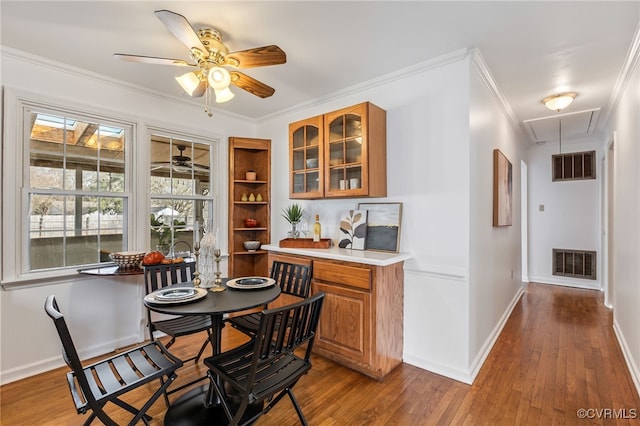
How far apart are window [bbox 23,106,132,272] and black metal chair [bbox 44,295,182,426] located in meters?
1.40

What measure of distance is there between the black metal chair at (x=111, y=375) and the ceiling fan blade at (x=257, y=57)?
172 centimetres

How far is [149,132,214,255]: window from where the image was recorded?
3311 mm

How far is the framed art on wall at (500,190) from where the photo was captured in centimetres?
309

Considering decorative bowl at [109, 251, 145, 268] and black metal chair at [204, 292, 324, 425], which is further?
decorative bowl at [109, 251, 145, 268]

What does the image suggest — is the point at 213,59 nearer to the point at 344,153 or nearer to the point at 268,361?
the point at 344,153

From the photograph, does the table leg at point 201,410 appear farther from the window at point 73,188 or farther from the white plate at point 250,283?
the window at point 73,188

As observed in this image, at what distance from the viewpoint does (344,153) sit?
9.36 feet

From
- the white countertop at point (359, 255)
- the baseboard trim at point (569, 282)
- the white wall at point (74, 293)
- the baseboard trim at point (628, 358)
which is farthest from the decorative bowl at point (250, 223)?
the baseboard trim at point (569, 282)

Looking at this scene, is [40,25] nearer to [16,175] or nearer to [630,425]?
[16,175]

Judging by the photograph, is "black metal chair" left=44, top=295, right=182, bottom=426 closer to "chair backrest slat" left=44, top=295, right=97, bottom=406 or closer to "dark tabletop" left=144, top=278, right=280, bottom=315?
"chair backrest slat" left=44, top=295, right=97, bottom=406

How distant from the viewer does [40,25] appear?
2.09 meters

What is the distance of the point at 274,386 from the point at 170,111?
300 centimetres

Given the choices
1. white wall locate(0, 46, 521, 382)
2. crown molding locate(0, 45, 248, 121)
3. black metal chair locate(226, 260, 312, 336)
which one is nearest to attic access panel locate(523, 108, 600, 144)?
white wall locate(0, 46, 521, 382)

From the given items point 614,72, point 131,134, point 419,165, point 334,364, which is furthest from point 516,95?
point 131,134
